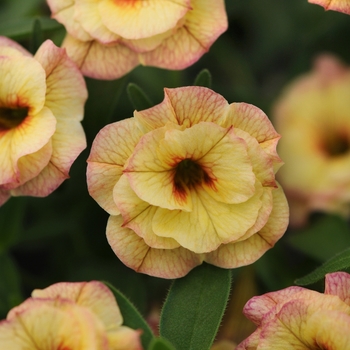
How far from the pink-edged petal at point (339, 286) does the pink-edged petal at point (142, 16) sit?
38 cm

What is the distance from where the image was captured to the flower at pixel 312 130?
46.7 inches

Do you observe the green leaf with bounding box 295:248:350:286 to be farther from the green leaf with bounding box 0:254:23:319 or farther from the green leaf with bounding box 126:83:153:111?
the green leaf with bounding box 0:254:23:319

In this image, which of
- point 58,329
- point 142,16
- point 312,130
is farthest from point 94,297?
point 312,130

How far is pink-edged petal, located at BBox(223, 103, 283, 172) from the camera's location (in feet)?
2.56

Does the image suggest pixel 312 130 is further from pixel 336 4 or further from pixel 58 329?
pixel 58 329

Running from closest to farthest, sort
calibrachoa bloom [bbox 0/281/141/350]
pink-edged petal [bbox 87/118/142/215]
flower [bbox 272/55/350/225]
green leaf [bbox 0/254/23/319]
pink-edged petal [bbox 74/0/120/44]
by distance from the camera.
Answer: calibrachoa bloom [bbox 0/281/141/350], pink-edged petal [bbox 87/118/142/215], pink-edged petal [bbox 74/0/120/44], green leaf [bbox 0/254/23/319], flower [bbox 272/55/350/225]

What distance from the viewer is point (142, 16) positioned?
871mm

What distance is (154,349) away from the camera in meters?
0.66

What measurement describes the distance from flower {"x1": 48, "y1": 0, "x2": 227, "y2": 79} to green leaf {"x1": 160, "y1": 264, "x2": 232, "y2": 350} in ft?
0.93

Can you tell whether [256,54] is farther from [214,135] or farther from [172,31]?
[214,135]

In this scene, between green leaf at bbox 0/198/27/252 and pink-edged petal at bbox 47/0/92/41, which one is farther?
green leaf at bbox 0/198/27/252

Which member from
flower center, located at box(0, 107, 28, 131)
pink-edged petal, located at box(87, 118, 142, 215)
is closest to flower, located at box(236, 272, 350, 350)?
pink-edged petal, located at box(87, 118, 142, 215)

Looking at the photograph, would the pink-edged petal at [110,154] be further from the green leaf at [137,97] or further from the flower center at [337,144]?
the flower center at [337,144]

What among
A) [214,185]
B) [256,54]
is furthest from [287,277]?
[256,54]
